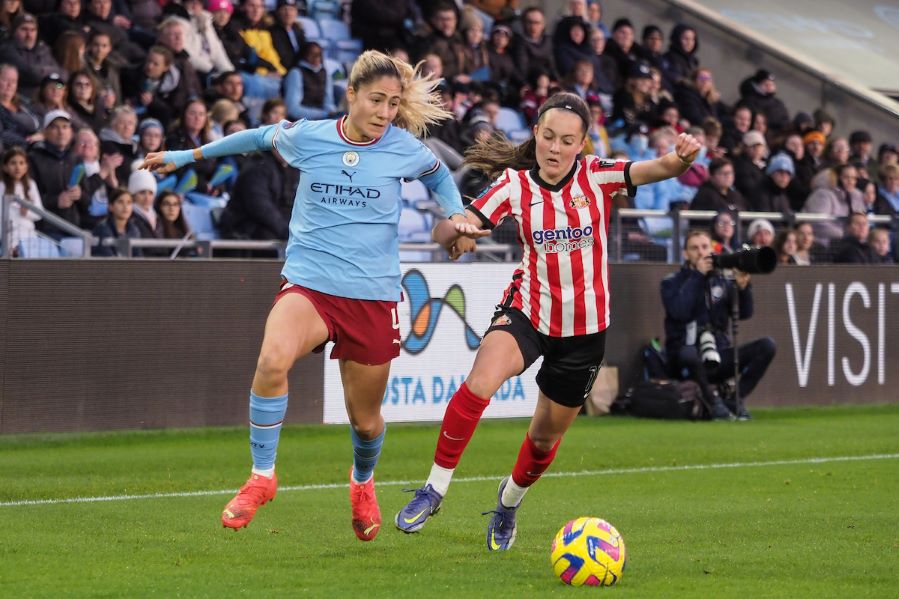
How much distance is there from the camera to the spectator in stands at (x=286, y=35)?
1666cm

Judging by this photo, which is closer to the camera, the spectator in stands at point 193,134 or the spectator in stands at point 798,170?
the spectator in stands at point 193,134

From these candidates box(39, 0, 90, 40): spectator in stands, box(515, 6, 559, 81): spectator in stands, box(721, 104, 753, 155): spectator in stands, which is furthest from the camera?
box(721, 104, 753, 155): spectator in stands

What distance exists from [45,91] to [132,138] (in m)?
0.97

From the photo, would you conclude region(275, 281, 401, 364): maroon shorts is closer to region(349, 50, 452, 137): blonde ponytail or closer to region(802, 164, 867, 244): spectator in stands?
region(349, 50, 452, 137): blonde ponytail

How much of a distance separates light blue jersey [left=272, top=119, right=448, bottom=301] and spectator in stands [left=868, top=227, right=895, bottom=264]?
11.2 m

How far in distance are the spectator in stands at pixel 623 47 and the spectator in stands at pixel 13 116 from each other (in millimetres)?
9296

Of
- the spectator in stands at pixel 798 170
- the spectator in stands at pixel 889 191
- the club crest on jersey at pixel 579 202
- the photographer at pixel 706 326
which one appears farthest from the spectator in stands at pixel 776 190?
the club crest on jersey at pixel 579 202


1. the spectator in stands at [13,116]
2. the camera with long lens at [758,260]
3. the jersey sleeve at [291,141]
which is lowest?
the camera with long lens at [758,260]

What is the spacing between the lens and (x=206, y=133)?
14.2 metres

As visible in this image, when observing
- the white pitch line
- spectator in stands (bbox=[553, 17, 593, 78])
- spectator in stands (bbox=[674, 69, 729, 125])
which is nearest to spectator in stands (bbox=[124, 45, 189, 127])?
spectator in stands (bbox=[553, 17, 593, 78])

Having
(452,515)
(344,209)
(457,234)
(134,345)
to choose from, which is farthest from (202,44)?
(457,234)

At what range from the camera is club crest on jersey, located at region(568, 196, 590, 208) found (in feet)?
22.8

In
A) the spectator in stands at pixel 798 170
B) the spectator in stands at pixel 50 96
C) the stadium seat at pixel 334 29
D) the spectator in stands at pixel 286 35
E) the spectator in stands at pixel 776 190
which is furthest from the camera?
the spectator in stands at pixel 798 170

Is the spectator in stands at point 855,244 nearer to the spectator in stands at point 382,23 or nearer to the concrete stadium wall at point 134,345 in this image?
the concrete stadium wall at point 134,345
